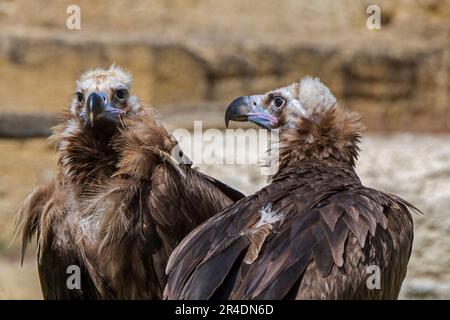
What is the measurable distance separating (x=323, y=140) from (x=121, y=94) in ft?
4.36

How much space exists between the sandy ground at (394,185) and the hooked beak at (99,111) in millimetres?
2089

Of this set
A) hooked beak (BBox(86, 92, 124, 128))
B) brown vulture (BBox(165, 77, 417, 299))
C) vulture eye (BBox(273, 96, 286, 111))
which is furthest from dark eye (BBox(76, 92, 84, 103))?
brown vulture (BBox(165, 77, 417, 299))

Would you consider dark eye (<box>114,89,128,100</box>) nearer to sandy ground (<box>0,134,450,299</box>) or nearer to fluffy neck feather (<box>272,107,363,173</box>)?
fluffy neck feather (<box>272,107,363,173</box>)

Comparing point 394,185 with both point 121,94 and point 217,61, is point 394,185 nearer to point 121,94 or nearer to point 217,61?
point 217,61

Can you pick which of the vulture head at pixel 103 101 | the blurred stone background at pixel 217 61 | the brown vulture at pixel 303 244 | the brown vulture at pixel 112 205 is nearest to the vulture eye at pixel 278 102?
the brown vulture at pixel 303 244

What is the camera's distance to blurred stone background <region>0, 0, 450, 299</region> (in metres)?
11.1

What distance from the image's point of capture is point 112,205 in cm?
622

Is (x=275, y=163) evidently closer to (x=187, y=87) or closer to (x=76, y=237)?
(x=76, y=237)

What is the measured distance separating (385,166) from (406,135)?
1762mm

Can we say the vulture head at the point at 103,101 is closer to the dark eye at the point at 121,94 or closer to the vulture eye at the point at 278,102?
the dark eye at the point at 121,94

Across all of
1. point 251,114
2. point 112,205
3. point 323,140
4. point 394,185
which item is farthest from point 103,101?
point 394,185

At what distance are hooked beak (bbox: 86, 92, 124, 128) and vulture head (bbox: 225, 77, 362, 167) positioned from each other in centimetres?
70

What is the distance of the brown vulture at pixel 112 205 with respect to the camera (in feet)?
20.4
